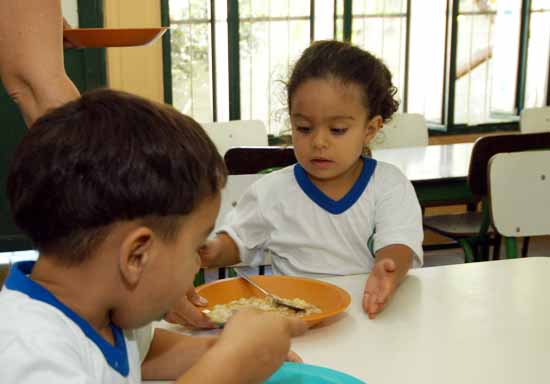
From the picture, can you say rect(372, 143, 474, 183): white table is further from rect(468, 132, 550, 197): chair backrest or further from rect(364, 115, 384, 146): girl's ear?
rect(364, 115, 384, 146): girl's ear

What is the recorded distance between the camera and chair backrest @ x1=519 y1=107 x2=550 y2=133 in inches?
158

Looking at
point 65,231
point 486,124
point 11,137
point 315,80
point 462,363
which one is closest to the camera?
point 65,231

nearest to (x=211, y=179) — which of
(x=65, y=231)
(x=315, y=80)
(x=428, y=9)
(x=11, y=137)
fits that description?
(x=65, y=231)

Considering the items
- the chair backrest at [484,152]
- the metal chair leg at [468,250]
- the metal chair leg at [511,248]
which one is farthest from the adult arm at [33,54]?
the metal chair leg at [468,250]

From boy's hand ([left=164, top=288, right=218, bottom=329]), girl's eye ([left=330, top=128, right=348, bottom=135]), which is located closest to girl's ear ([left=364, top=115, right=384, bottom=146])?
girl's eye ([left=330, top=128, right=348, bottom=135])

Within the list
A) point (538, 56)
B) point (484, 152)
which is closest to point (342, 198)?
point (484, 152)

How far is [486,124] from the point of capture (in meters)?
4.71

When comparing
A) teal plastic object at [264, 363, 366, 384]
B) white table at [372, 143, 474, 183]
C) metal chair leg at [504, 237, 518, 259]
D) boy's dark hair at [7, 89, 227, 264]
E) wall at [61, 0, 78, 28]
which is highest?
wall at [61, 0, 78, 28]

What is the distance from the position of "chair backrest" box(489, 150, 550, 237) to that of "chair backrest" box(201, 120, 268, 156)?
1.37 metres

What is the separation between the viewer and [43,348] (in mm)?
627

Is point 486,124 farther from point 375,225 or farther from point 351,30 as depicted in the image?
point 375,225

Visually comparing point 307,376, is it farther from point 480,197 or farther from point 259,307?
point 480,197

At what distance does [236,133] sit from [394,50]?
1570 millimetres

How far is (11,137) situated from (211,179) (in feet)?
11.1
